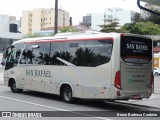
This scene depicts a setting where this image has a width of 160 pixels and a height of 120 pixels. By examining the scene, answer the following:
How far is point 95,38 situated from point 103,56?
0.91 metres

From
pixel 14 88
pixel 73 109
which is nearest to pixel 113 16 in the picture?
pixel 14 88

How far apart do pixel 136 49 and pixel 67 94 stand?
3.60 metres

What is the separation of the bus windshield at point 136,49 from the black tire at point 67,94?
3050 mm

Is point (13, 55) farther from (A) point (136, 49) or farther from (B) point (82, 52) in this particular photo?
(A) point (136, 49)

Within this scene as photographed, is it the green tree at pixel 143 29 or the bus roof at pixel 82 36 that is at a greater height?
the green tree at pixel 143 29

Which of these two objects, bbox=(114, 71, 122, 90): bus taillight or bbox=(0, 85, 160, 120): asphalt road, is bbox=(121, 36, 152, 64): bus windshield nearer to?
bbox=(114, 71, 122, 90): bus taillight

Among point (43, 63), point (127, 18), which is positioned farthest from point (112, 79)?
point (127, 18)

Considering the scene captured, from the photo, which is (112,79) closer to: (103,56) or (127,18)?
(103,56)

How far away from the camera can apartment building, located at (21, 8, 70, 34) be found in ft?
542

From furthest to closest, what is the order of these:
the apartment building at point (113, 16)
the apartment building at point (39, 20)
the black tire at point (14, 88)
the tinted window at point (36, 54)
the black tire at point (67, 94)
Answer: the apartment building at point (39, 20)
the apartment building at point (113, 16)
the black tire at point (14, 88)
the tinted window at point (36, 54)
the black tire at point (67, 94)

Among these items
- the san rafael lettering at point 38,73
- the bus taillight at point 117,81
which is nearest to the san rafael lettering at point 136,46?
the bus taillight at point 117,81

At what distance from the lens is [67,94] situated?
16000 millimetres

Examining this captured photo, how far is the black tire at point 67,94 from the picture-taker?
620 inches

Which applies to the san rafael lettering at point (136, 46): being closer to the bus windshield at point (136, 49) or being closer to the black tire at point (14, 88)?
the bus windshield at point (136, 49)
